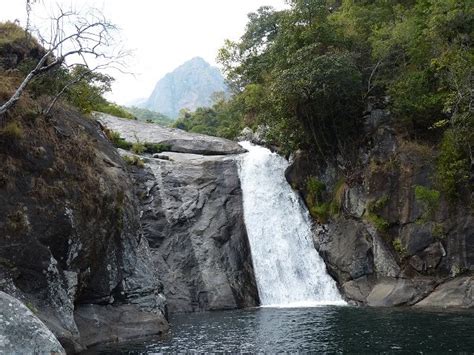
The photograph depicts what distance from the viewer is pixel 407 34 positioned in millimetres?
23812

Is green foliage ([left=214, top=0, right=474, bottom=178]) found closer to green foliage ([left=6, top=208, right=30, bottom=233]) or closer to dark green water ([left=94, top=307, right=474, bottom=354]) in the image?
dark green water ([left=94, top=307, right=474, bottom=354])

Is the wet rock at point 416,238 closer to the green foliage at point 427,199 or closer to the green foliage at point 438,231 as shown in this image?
the green foliage at point 438,231

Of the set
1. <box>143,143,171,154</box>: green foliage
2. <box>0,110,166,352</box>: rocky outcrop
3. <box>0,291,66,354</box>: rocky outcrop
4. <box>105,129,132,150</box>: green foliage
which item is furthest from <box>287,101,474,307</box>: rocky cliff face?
<box>0,291,66,354</box>: rocky outcrop

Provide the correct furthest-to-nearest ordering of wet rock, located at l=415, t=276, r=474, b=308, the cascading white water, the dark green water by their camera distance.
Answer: the cascading white water, wet rock, located at l=415, t=276, r=474, b=308, the dark green water

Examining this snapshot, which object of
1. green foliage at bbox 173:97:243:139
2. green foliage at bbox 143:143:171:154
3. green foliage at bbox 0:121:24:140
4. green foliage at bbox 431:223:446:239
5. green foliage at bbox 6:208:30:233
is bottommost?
green foliage at bbox 431:223:446:239

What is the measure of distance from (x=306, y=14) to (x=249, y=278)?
1515cm

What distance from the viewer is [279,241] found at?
85.4ft

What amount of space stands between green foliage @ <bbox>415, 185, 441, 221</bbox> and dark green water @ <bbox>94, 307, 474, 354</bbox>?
4823 millimetres

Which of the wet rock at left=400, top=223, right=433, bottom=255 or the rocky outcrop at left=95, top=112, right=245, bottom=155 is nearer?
the wet rock at left=400, top=223, right=433, bottom=255

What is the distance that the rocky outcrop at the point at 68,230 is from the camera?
1265 centimetres

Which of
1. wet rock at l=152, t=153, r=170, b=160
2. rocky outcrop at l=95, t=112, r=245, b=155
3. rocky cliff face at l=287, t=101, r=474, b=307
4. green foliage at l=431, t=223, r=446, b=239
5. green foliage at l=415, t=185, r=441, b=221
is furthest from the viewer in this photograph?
rocky outcrop at l=95, t=112, r=245, b=155

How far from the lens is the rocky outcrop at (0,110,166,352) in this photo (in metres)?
12.6

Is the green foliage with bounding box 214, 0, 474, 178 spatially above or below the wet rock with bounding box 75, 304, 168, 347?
above

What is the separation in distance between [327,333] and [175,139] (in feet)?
68.8
